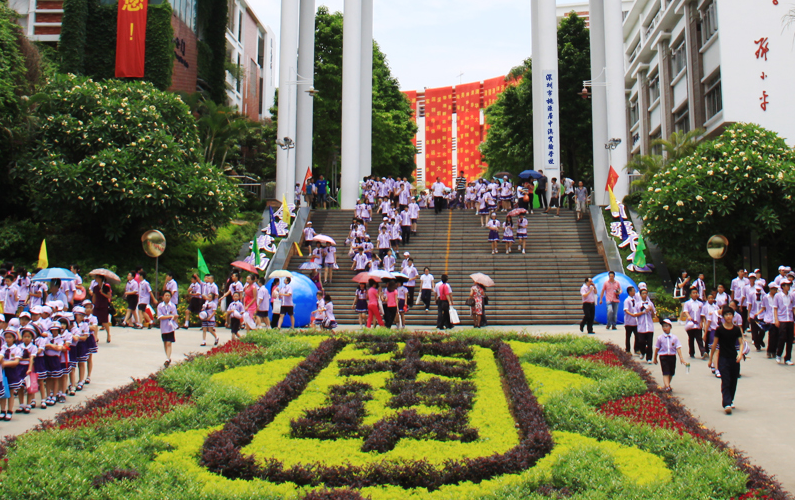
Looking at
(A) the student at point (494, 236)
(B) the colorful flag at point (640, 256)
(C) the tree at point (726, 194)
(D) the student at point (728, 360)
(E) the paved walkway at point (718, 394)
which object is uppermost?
(C) the tree at point (726, 194)

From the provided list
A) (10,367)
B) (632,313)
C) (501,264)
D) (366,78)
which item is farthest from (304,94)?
(10,367)

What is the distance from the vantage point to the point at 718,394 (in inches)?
415

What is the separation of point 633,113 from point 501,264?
40135mm

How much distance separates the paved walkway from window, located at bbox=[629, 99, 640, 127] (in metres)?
43.6

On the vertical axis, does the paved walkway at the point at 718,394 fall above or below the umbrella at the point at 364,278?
below

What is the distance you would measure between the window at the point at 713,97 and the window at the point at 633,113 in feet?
67.0

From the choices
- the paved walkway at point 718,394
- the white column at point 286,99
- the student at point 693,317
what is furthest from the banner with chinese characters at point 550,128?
the student at point 693,317

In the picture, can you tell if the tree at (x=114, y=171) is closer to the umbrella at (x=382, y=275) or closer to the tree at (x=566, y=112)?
the umbrella at (x=382, y=275)

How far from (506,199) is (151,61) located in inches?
708

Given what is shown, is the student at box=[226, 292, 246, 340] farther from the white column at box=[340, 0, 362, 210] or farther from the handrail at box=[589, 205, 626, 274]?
the white column at box=[340, 0, 362, 210]

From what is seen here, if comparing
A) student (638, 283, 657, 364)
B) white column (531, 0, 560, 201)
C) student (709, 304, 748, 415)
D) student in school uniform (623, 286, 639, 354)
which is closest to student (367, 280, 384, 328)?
student in school uniform (623, 286, 639, 354)

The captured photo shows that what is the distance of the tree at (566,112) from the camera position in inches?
1570

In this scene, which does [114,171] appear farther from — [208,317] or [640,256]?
[640,256]

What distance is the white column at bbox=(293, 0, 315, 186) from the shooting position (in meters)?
33.5
